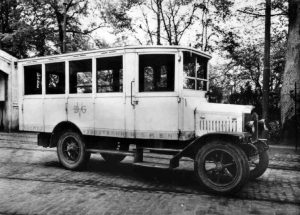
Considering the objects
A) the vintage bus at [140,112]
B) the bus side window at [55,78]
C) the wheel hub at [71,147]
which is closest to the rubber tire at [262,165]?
the vintage bus at [140,112]

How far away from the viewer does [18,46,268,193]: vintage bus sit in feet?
20.8

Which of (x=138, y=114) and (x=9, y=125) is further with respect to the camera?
(x=9, y=125)

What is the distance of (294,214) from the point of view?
16.7 ft

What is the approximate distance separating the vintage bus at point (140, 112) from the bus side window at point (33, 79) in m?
0.03

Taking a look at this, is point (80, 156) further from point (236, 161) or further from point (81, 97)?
point (236, 161)

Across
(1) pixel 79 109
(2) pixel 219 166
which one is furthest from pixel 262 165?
(1) pixel 79 109

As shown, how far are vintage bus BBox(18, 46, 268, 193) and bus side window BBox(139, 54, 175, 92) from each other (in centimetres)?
2

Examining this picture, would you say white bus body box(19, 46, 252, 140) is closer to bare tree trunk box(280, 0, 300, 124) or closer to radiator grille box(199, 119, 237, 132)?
radiator grille box(199, 119, 237, 132)

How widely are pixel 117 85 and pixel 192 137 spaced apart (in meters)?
2.01

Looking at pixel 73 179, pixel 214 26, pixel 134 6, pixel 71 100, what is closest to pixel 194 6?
pixel 214 26

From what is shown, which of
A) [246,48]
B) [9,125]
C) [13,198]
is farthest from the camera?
[246,48]

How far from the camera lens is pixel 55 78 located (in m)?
8.59

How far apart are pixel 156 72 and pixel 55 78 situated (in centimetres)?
285

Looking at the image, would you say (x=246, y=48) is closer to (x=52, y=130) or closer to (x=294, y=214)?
(x=52, y=130)
